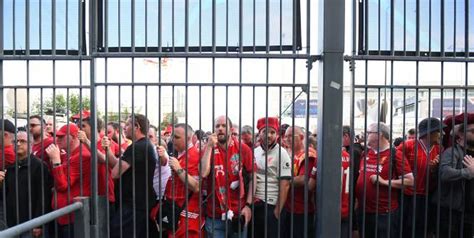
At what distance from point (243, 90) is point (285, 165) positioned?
911 millimetres

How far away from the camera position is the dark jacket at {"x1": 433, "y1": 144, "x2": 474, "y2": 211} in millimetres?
3508

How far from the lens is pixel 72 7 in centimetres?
352

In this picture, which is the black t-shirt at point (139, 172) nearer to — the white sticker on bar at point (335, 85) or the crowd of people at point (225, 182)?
the crowd of people at point (225, 182)

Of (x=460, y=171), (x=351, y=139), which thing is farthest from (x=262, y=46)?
(x=460, y=171)

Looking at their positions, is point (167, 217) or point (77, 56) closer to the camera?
point (77, 56)

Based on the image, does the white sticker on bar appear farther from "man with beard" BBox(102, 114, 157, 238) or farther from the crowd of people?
"man with beard" BBox(102, 114, 157, 238)

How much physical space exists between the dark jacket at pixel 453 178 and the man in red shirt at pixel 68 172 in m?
2.70

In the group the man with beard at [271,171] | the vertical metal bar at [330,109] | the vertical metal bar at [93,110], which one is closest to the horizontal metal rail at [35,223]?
the vertical metal bar at [93,110]

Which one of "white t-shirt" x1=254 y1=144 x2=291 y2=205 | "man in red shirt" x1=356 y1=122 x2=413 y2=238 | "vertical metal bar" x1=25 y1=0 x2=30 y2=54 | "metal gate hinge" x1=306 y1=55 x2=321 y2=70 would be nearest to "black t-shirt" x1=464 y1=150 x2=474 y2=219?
Result: "man in red shirt" x1=356 y1=122 x2=413 y2=238

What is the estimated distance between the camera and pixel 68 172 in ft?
11.5

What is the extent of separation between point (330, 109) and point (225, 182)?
36.5 inches

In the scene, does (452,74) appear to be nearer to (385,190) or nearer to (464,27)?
(464,27)

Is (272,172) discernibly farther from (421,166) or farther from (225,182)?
(421,166)

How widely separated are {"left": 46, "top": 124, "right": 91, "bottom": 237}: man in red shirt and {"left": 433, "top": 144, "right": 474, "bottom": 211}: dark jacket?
270 cm
